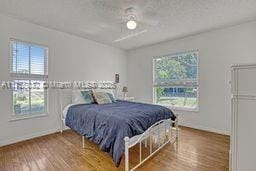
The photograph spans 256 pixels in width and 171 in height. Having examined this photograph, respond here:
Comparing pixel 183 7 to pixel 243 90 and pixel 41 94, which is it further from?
pixel 41 94

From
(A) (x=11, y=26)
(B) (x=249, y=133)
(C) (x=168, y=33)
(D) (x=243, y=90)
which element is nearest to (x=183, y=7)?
(C) (x=168, y=33)

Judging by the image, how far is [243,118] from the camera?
148 cm

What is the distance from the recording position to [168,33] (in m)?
3.83

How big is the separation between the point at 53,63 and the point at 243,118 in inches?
146

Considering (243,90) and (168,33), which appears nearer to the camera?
(243,90)

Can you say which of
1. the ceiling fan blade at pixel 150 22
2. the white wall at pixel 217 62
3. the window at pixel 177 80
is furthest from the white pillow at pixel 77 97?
the white wall at pixel 217 62

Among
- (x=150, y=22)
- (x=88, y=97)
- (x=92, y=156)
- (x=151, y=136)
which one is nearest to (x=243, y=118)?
(x=151, y=136)

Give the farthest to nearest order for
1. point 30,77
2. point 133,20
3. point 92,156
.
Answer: point 30,77 < point 133,20 < point 92,156

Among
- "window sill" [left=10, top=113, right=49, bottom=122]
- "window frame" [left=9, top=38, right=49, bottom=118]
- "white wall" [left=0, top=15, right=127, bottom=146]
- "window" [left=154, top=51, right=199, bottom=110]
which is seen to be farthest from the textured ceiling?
"window sill" [left=10, top=113, right=49, bottom=122]

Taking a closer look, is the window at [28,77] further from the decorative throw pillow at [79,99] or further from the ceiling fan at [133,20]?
the ceiling fan at [133,20]

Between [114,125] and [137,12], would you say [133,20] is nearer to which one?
[137,12]

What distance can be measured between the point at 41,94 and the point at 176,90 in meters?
3.56

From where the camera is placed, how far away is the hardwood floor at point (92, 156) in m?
2.14

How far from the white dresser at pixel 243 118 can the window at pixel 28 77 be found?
11.8 feet
